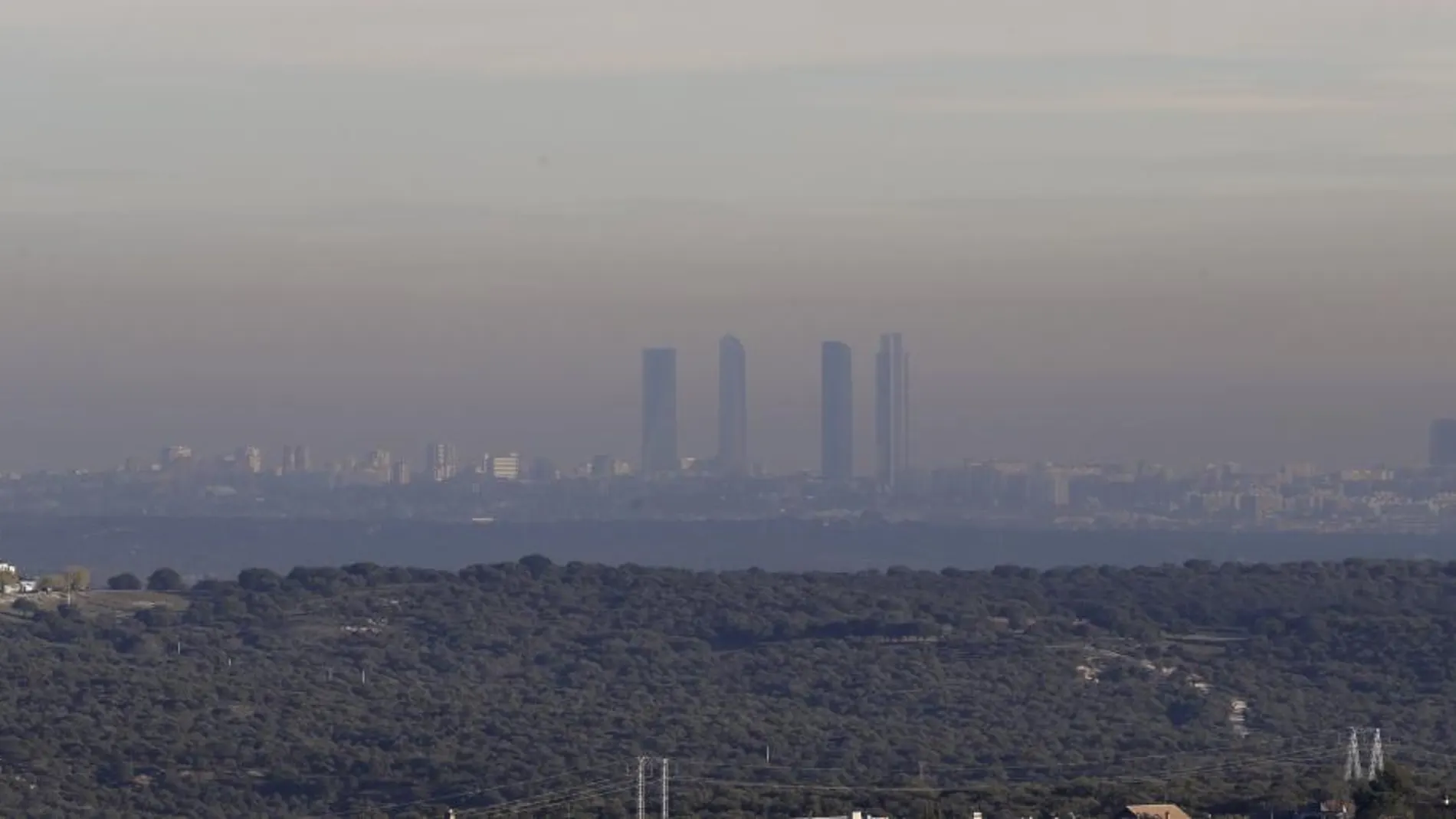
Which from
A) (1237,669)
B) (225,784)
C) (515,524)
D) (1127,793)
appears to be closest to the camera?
(1127,793)

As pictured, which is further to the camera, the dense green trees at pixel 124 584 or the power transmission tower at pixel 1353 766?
the dense green trees at pixel 124 584

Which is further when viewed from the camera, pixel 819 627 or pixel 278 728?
pixel 819 627

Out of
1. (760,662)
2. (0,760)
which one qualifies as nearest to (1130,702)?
(760,662)

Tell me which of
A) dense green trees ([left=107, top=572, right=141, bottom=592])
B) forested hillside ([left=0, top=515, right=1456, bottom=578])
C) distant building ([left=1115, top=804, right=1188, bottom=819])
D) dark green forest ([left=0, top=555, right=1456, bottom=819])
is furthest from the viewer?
forested hillside ([left=0, top=515, right=1456, bottom=578])

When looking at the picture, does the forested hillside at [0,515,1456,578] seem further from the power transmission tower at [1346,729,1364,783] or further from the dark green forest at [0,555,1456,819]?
the power transmission tower at [1346,729,1364,783]

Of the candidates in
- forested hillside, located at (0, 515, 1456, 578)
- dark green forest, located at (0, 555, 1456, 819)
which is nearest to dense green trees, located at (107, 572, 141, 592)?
dark green forest, located at (0, 555, 1456, 819)

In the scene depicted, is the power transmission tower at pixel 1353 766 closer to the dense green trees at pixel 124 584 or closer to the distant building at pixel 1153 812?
the distant building at pixel 1153 812

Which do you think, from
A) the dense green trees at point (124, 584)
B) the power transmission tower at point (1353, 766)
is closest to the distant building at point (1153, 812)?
the power transmission tower at point (1353, 766)

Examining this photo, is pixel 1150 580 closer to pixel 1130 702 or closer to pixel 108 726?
→ pixel 1130 702
